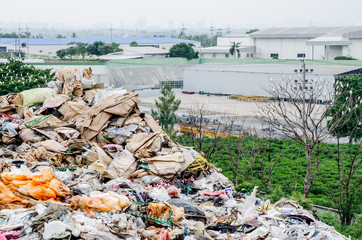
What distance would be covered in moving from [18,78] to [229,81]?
21.9m

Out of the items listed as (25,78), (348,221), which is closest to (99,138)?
(348,221)

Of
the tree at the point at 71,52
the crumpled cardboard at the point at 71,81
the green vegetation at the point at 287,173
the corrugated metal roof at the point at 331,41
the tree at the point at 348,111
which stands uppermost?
the corrugated metal roof at the point at 331,41

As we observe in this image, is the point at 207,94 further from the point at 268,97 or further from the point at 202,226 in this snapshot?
the point at 202,226

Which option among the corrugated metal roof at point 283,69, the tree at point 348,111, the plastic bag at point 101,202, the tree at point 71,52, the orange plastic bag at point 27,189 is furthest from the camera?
the tree at point 71,52

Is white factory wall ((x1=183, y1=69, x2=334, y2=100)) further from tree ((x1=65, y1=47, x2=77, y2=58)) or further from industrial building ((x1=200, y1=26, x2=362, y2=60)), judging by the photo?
tree ((x1=65, y1=47, x2=77, y2=58))

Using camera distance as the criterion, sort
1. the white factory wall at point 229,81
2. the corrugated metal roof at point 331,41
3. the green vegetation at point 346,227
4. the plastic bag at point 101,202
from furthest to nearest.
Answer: the corrugated metal roof at point 331,41, the white factory wall at point 229,81, the green vegetation at point 346,227, the plastic bag at point 101,202

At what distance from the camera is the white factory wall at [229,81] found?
42.7 meters

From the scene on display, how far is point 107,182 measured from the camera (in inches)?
338

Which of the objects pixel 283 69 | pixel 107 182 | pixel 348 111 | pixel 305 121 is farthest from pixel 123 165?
pixel 283 69

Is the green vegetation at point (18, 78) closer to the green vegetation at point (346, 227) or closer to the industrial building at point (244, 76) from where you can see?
the green vegetation at point (346, 227)

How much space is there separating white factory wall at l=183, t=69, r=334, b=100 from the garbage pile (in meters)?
30.4

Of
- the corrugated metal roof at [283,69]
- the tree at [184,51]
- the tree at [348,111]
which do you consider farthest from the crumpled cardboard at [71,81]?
the tree at [184,51]

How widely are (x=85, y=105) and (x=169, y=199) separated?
4739mm

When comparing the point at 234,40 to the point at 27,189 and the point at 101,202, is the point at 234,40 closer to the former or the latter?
the point at 27,189
